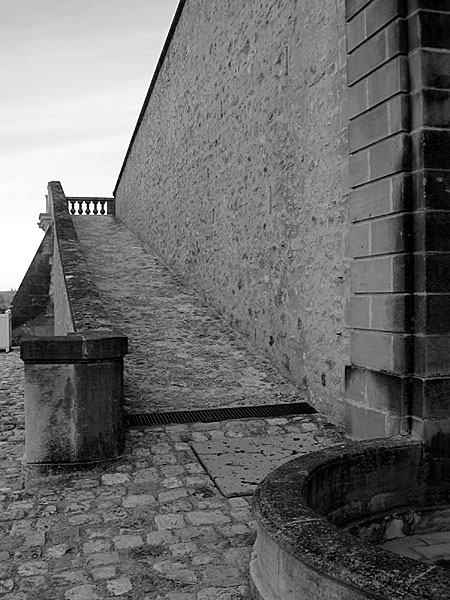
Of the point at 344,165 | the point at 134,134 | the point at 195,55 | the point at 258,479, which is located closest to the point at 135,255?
the point at 195,55

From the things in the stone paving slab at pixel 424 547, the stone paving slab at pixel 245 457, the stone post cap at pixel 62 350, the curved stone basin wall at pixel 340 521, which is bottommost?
the stone paving slab at pixel 424 547

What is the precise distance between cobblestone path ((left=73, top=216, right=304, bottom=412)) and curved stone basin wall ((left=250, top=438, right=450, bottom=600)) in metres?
2.38

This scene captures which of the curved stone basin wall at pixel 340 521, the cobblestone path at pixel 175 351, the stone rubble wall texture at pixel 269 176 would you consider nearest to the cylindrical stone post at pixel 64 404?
the cobblestone path at pixel 175 351

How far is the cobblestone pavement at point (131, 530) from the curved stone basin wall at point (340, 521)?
0.38 m

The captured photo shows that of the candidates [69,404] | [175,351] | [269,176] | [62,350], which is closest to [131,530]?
[69,404]

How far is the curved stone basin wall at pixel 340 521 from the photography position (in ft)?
5.88

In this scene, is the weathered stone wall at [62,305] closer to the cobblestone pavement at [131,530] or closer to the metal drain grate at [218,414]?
the metal drain grate at [218,414]

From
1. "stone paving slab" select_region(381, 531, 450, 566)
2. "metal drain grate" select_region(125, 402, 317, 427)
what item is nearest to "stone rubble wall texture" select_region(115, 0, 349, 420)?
"metal drain grate" select_region(125, 402, 317, 427)

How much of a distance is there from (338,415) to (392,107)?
2596 millimetres

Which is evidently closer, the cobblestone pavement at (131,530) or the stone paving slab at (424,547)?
the cobblestone pavement at (131,530)

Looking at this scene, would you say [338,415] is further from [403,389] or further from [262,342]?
[262,342]

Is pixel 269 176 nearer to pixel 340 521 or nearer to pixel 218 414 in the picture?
pixel 218 414

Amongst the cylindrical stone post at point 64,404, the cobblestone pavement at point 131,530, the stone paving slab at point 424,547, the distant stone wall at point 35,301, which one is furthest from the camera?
the distant stone wall at point 35,301

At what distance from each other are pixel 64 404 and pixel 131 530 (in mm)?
1299
